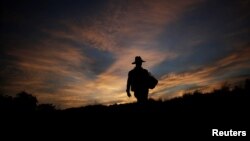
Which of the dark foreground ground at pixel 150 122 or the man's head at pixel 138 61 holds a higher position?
the man's head at pixel 138 61

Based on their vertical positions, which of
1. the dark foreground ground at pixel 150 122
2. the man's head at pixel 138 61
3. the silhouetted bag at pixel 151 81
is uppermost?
the man's head at pixel 138 61

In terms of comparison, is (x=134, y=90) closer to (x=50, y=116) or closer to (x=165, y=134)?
(x=50, y=116)

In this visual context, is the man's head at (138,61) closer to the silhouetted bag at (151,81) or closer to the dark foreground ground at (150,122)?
the silhouetted bag at (151,81)

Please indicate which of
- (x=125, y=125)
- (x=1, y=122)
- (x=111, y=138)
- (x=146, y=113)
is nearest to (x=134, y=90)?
(x=146, y=113)

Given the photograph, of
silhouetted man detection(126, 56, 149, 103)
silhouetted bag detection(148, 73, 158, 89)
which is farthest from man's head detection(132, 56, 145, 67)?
silhouetted bag detection(148, 73, 158, 89)

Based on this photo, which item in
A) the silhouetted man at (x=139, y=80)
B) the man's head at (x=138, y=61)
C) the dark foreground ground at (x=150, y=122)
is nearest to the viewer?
the dark foreground ground at (x=150, y=122)

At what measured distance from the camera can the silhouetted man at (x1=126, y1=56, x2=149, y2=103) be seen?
1293 centimetres

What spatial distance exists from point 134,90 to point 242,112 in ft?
19.0

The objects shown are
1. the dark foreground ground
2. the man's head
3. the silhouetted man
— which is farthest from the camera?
the man's head

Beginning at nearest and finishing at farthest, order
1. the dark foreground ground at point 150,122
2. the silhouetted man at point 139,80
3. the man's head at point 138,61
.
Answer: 1. the dark foreground ground at point 150,122
2. the silhouetted man at point 139,80
3. the man's head at point 138,61

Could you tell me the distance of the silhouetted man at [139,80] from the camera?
12.9m

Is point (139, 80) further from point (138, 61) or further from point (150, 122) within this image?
point (150, 122)

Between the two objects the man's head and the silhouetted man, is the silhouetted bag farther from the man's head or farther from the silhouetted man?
the man's head

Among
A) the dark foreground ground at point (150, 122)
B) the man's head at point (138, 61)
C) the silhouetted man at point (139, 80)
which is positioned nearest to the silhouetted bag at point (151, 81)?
the silhouetted man at point (139, 80)
